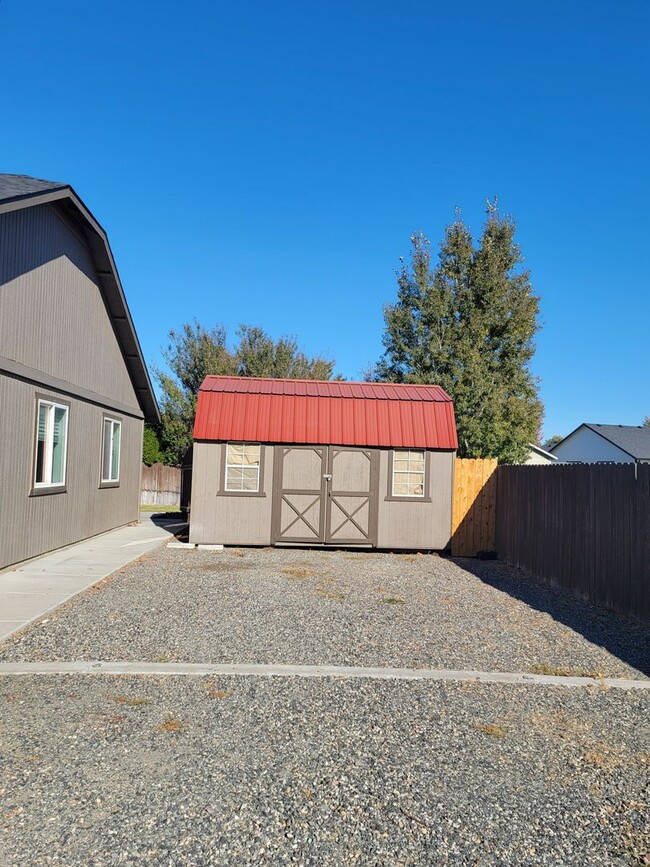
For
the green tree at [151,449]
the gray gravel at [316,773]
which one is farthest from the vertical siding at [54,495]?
the green tree at [151,449]

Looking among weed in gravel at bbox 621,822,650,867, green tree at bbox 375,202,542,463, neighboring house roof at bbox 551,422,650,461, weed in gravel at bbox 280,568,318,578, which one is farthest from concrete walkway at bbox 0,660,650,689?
neighboring house roof at bbox 551,422,650,461

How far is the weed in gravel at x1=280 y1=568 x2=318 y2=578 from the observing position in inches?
383

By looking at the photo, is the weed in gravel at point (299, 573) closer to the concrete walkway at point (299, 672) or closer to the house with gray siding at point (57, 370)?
the house with gray siding at point (57, 370)

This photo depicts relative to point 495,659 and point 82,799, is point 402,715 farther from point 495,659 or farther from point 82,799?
point 82,799

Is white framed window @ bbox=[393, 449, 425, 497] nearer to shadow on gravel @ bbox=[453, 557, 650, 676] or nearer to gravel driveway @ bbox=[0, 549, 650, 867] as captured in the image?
shadow on gravel @ bbox=[453, 557, 650, 676]

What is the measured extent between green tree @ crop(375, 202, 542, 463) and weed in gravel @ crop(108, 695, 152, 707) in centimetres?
1663

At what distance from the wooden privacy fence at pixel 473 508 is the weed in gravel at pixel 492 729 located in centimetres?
902

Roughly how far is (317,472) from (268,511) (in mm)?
1244

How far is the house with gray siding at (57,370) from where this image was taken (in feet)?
29.2

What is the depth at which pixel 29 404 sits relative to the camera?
952 centimetres

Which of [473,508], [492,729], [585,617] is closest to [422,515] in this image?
[473,508]

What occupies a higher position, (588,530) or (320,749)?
(588,530)

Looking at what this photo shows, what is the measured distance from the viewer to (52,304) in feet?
34.2

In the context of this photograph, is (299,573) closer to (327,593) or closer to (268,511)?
(327,593)
